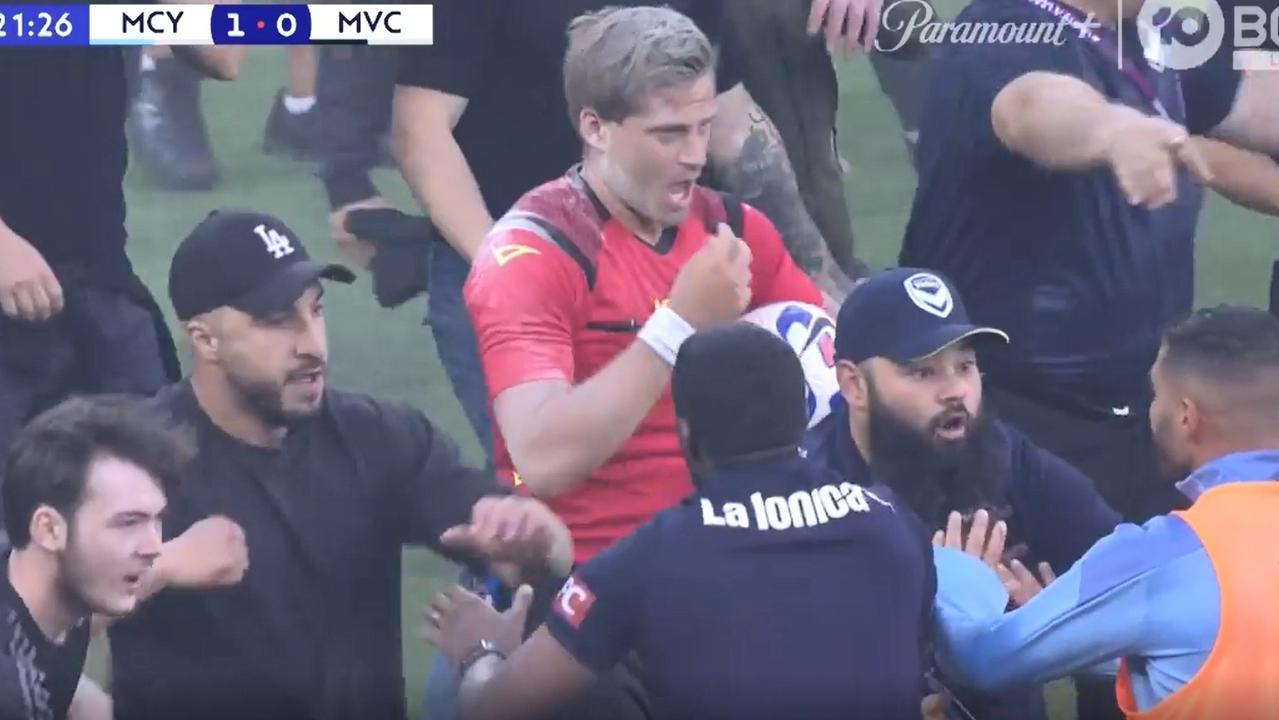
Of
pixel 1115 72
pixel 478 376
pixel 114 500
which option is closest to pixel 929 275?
pixel 1115 72

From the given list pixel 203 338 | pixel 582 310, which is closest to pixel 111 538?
pixel 203 338

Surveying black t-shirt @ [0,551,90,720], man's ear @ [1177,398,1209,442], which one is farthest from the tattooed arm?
black t-shirt @ [0,551,90,720]

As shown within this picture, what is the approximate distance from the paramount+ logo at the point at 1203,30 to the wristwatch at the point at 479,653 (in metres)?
1.48

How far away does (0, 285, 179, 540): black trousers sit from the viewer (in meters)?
3.58

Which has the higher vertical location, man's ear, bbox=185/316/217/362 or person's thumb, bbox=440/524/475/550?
man's ear, bbox=185/316/217/362

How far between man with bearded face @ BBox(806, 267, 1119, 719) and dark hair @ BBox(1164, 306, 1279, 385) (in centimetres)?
37

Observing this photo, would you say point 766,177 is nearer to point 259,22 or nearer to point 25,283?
point 259,22

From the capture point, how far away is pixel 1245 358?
3102 mm

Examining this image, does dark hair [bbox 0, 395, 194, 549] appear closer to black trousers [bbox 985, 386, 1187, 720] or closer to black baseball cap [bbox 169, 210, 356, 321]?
black baseball cap [bbox 169, 210, 356, 321]

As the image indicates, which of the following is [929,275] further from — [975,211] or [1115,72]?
[1115,72]

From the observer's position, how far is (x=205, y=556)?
11.2 ft

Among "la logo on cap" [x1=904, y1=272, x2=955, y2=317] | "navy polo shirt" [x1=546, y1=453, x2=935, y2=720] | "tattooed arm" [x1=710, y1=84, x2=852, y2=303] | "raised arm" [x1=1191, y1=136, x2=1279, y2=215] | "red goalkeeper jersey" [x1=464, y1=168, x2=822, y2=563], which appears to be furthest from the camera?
"raised arm" [x1=1191, y1=136, x2=1279, y2=215]

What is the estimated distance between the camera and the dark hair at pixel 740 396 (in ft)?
9.48

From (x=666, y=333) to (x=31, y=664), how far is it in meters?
1.07
